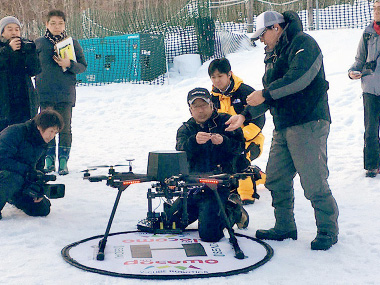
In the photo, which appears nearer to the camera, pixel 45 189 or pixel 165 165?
pixel 165 165

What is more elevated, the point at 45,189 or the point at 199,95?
the point at 199,95

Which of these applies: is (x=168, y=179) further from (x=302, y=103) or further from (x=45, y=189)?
(x=45, y=189)

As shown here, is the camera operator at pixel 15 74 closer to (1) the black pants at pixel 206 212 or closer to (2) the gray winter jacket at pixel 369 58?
(1) the black pants at pixel 206 212

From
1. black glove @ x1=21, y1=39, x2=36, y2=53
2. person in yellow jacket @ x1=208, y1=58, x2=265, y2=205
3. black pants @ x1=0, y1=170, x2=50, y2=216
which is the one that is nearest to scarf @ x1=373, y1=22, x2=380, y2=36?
person in yellow jacket @ x1=208, y1=58, x2=265, y2=205

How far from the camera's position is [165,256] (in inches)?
142

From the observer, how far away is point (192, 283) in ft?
10.3

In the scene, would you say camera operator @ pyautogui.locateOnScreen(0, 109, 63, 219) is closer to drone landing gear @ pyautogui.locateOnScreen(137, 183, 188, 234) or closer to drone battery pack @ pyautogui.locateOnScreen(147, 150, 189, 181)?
drone landing gear @ pyautogui.locateOnScreen(137, 183, 188, 234)

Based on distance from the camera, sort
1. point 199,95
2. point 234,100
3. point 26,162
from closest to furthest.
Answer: point 199,95
point 26,162
point 234,100

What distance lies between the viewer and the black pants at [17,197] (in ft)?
14.3

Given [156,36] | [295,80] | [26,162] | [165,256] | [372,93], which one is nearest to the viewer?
[165,256]

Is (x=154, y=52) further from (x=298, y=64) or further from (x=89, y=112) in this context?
(x=298, y=64)

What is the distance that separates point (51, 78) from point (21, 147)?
2.02m

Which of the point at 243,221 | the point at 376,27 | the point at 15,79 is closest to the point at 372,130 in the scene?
the point at 376,27

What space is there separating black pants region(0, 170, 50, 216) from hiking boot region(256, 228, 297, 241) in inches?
72.5
